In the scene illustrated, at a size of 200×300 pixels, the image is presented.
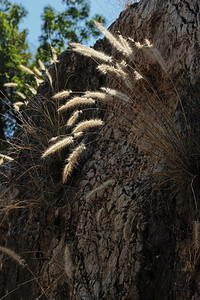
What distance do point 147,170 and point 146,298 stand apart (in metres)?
1.08

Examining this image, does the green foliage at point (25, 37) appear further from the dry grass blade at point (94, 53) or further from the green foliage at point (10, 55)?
the dry grass blade at point (94, 53)

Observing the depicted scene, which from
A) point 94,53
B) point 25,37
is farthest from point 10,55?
point 94,53

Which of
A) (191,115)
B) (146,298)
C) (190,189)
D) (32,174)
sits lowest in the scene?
(146,298)

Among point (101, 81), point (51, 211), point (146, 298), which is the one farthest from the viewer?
point (101, 81)

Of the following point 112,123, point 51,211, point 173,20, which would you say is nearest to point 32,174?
point 51,211

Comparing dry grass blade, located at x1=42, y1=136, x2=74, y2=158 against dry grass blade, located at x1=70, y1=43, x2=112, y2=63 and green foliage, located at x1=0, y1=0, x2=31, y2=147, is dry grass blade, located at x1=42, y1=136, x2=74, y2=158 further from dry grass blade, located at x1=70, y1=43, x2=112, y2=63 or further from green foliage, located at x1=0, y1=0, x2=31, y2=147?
green foliage, located at x1=0, y1=0, x2=31, y2=147

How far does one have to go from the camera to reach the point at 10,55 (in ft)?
39.2

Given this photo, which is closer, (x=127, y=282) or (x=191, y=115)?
(x=127, y=282)

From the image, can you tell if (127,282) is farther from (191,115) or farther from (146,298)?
(191,115)

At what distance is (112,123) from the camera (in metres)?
4.70

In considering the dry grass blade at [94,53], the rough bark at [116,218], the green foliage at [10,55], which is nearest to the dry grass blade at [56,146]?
the rough bark at [116,218]

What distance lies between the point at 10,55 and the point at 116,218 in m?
8.95

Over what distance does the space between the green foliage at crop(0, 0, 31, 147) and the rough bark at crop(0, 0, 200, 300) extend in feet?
19.7

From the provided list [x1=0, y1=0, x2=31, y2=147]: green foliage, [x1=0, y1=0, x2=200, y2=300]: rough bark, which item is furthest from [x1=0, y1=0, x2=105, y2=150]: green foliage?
[x1=0, y1=0, x2=200, y2=300]: rough bark
